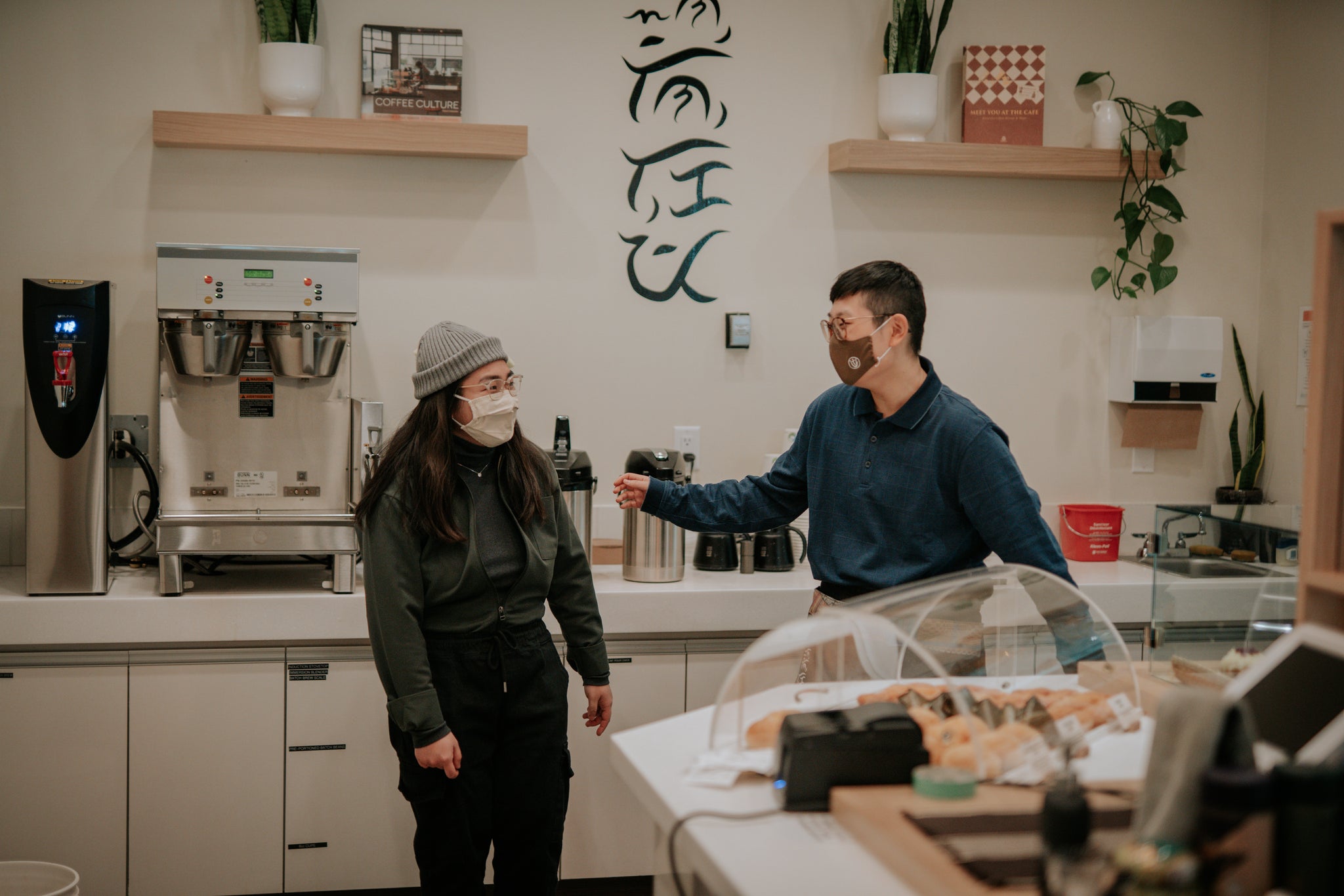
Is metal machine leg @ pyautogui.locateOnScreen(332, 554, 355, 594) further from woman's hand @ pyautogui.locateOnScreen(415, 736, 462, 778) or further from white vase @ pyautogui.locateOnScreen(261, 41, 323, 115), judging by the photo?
white vase @ pyautogui.locateOnScreen(261, 41, 323, 115)

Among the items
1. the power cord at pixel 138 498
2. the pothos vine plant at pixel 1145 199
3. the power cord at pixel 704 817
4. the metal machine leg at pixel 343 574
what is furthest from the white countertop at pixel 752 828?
the pothos vine plant at pixel 1145 199

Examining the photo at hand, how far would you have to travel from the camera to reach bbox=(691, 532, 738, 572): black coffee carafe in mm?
3518

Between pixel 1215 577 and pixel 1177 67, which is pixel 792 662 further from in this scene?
pixel 1177 67

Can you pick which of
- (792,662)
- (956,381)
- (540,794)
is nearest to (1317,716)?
(792,662)

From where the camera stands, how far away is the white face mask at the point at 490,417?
91.1 inches

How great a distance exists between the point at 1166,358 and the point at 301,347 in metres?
2.87

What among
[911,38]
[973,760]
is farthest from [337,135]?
[973,760]

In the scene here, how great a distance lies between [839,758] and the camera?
1479mm

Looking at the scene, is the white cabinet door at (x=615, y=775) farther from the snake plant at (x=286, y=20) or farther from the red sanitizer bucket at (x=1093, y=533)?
the snake plant at (x=286, y=20)

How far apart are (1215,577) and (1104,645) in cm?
43

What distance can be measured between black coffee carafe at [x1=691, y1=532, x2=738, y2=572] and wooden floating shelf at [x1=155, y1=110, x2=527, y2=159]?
133 centimetres

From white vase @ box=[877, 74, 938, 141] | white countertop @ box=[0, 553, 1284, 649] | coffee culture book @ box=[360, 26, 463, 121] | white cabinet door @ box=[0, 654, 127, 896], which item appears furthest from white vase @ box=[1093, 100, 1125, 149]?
white cabinet door @ box=[0, 654, 127, 896]

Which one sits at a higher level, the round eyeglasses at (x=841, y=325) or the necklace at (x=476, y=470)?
the round eyeglasses at (x=841, y=325)

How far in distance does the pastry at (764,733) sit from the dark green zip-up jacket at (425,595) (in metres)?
0.79
